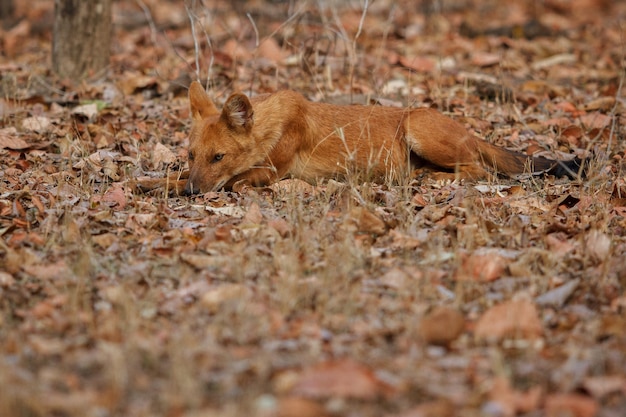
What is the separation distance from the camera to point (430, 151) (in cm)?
710

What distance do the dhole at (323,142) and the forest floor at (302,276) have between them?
1.01 ft

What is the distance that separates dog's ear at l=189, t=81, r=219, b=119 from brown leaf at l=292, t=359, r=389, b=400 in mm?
3921

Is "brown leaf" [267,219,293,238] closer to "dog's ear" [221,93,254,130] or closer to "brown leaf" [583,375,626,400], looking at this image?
"dog's ear" [221,93,254,130]

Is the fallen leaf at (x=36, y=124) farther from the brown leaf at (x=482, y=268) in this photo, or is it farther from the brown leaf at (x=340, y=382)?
the brown leaf at (x=340, y=382)

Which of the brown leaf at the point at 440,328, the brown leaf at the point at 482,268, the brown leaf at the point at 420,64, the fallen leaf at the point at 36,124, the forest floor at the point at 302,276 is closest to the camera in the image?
the forest floor at the point at 302,276

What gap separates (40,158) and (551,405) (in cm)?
522

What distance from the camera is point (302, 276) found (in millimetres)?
4516

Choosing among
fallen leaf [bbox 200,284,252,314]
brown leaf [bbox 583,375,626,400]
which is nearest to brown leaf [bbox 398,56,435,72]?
fallen leaf [bbox 200,284,252,314]

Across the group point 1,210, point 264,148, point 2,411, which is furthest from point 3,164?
point 2,411

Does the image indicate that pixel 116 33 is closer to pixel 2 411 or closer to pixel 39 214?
pixel 39 214

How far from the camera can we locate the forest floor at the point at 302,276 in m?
3.35

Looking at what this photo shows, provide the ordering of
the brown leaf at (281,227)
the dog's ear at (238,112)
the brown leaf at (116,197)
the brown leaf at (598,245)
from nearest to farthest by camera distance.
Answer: the brown leaf at (598,245) → the brown leaf at (281,227) → the brown leaf at (116,197) → the dog's ear at (238,112)

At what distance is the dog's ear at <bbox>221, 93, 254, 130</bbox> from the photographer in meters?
6.48

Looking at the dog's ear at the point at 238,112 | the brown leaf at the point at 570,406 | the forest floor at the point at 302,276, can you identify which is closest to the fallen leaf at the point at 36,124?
the forest floor at the point at 302,276
